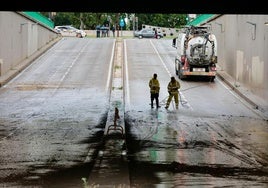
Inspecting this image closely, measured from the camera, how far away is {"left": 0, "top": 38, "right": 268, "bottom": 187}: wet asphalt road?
15234mm

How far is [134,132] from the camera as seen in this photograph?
76.4 feet

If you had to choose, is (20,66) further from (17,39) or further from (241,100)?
(241,100)

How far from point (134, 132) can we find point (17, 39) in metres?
27.7

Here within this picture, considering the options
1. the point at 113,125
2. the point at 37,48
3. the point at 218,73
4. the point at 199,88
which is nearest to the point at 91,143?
the point at 113,125

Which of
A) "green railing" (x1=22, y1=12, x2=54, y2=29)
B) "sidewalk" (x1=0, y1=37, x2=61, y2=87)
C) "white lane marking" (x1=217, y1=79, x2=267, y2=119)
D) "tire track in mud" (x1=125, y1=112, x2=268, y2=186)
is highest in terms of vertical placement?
"green railing" (x1=22, y1=12, x2=54, y2=29)

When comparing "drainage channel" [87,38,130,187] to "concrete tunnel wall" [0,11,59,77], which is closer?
"drainage channel" [87,38,130,187]

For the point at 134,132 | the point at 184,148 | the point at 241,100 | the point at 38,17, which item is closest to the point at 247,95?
the point at 241,100

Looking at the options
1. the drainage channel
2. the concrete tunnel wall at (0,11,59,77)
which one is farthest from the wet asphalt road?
the concrete tunnel wall at (0,11,59,77)

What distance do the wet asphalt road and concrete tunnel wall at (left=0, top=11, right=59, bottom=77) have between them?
1.77 m

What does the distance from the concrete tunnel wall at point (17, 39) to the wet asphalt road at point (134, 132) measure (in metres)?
1.77

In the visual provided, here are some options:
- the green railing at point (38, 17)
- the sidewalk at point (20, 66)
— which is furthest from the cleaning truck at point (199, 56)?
the green railing at point (38, 17)

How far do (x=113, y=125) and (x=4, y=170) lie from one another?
8080 mm

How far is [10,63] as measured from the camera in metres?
45.7

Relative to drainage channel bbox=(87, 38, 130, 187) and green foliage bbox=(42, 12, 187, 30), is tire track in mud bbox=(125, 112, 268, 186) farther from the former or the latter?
green foliage bbox=(42, 12, 187, 30)
